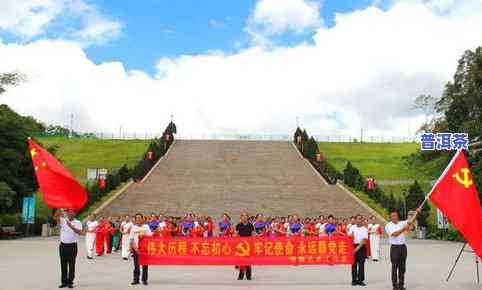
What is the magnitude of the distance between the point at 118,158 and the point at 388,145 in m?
34.0

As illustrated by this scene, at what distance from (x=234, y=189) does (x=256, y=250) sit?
2682 centimetres

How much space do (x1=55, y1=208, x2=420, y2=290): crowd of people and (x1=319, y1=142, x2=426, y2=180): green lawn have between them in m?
31.5

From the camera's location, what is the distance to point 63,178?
1217 centimetres

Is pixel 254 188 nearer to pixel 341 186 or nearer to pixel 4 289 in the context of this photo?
pixel 341 186

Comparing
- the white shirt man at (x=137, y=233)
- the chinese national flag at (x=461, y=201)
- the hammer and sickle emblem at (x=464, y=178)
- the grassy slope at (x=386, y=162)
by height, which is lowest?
the white shirt man at (x=137, y=233)

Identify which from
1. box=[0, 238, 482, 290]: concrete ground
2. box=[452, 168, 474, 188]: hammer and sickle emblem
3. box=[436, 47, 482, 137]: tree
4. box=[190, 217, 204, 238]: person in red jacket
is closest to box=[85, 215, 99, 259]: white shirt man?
box=[0, 238, 482, 290]: concrete ground

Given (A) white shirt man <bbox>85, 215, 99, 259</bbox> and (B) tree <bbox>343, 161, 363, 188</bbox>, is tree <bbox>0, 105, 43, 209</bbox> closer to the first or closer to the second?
(A) white shirt man <bbox>85, 215, 99, 259</bbox>

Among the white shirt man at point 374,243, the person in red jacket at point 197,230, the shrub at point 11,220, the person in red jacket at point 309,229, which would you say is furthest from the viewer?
the shrub at point 11,220

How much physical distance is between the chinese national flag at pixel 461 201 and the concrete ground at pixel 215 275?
5.71ft

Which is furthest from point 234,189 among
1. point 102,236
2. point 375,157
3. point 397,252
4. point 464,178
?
point 464,178

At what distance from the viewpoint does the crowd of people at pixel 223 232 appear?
1209 cm

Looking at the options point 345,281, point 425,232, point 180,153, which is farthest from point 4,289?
point 180,153

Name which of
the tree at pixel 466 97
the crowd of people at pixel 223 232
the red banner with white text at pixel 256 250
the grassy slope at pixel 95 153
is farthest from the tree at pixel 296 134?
the red banner with white text at pixel 256 250

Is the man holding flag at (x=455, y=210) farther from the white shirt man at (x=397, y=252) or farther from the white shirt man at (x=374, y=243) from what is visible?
the white shirt man at (x=374, y=243)
